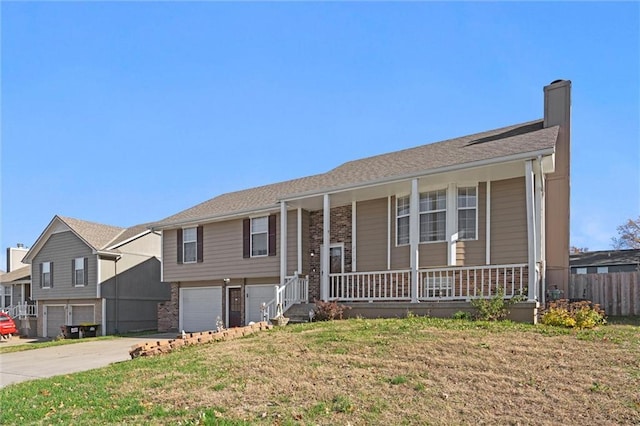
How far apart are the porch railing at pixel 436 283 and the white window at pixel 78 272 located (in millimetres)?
15983

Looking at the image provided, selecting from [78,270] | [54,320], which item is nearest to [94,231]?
[78,270]

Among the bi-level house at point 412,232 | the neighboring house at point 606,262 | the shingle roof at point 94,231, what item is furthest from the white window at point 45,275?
the neighboring house at point 606,262

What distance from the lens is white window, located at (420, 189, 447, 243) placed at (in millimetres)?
14641

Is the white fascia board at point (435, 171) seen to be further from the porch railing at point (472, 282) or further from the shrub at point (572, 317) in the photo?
the shrub at point (572, 317)

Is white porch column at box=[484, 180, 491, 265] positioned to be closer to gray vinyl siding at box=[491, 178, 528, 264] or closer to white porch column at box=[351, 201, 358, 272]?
gray vinyl siding at box=[491, 178, 528, 264]

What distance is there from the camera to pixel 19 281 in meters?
35.7

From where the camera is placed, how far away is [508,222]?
13.9 meters

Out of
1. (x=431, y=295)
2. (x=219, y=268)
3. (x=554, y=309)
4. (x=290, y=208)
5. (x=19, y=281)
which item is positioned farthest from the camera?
(x=19, y=281)

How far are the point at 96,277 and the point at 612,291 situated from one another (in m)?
22.2

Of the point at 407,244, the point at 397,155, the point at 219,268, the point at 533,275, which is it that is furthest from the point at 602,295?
the point at 219,268

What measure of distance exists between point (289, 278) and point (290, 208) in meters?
2.53

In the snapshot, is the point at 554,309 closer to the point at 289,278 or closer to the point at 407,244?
the point at 407,244

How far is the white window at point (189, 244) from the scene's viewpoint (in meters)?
21.5

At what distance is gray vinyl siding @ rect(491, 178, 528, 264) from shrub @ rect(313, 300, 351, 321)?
4.28 metres
